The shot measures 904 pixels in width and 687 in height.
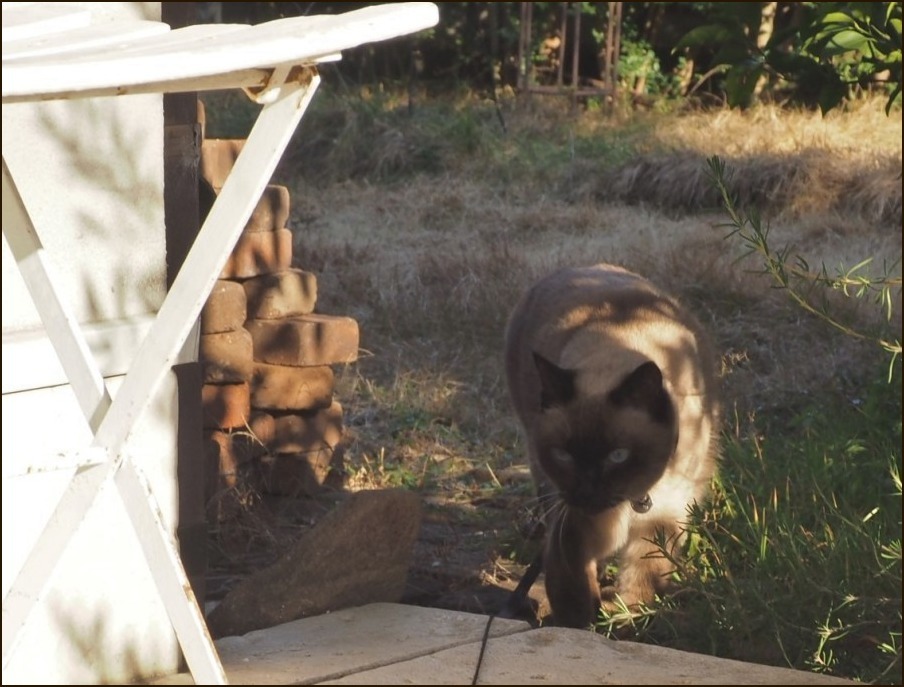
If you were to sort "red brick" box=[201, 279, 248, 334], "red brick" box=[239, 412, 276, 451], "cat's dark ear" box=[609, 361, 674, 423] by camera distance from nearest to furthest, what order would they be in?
"cat's dark ear" box=[609, 361, 674, 423] < "red brick" box=[201, 279, 248, 334] < "red brick" box=[239, 412, 276, 451]

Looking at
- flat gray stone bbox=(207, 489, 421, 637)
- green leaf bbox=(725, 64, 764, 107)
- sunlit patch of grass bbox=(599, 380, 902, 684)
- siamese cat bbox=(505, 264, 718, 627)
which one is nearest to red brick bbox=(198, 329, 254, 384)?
siamese cat bbox=(505, 264, 718, 627)

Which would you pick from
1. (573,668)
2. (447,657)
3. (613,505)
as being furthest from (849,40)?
(447,657)

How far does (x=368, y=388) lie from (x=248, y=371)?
1.28 metres

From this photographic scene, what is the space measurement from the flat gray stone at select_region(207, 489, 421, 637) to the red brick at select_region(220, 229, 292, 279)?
1348 millimetres

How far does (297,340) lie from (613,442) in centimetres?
125

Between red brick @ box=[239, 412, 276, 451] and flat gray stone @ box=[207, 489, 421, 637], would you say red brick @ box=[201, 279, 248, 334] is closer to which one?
red brick @ box=[239, 412, 276, 451]

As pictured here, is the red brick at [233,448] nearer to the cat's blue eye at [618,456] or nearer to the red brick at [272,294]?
the red brick at [272,294]

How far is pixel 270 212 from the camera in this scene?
163 inches

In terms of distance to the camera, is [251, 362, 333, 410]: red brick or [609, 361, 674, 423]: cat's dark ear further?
[251, 362, 333, 410]: red brick

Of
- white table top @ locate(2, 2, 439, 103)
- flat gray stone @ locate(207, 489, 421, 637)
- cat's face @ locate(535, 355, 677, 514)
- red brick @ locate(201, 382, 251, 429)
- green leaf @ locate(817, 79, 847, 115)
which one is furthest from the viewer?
red brick @ locate(201, 382, 251, 429)

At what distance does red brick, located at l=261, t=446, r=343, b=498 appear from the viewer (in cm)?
426

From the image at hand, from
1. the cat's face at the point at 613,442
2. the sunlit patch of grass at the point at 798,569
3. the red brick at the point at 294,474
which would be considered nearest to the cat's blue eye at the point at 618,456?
the cat's face at the point at 613,442

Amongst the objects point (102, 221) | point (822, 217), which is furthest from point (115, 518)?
point (822, 217)

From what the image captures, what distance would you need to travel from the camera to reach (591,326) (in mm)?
4047
